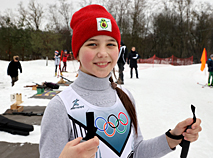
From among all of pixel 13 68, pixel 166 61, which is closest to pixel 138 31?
pixel 166 61

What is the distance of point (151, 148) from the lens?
Answer: 1188 millimetres

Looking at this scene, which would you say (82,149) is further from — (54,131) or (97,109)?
(97,109)

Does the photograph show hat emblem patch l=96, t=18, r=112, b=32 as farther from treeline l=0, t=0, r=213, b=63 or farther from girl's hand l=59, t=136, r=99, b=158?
treeline l=0, t=0, r=213, b=63

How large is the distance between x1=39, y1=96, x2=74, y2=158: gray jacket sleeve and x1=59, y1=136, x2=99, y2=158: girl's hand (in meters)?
0.21

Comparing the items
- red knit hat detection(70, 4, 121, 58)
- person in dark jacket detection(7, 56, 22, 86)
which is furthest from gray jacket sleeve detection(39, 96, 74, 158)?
person in dark jacket detection(7, 56, 22, 86)

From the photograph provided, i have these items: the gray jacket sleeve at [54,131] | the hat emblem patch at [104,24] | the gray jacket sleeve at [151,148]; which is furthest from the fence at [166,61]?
the gray jacket sleeve at [54,131]

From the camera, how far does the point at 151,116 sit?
184 inches

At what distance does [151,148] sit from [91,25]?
3.03 ft

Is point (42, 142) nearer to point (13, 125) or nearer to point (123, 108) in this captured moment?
point (123, 108)

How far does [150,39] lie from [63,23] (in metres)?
17.0

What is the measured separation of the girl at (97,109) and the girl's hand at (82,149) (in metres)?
0.23

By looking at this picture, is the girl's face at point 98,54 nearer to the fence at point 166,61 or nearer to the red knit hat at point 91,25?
the red knit hat at point 91,25

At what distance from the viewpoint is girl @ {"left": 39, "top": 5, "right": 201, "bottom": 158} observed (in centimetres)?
88

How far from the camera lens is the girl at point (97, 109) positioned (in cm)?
88
